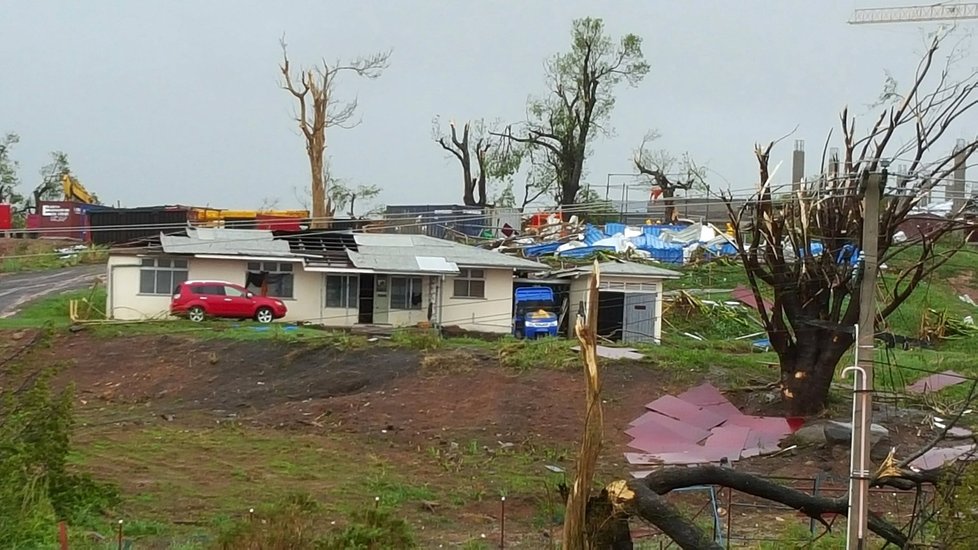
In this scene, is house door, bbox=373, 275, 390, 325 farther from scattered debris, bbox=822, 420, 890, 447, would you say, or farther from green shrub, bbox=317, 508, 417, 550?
green shrub, bbox=317, 508, 417, 550

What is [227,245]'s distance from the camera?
123 ft

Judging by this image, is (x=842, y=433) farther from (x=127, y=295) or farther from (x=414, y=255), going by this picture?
(x=127, y=295)

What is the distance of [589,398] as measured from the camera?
30.7 ft

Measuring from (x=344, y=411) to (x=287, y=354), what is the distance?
15.6 ft

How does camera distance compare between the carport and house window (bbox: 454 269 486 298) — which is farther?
house window (bbox: 454 269 486 298)

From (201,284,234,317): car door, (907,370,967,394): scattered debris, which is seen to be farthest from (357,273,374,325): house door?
(907,370,967,394): scattered debris

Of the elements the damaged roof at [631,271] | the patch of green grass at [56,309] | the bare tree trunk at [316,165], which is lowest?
the patch of green grass at [56,309]

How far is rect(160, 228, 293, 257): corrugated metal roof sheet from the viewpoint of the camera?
120 feet

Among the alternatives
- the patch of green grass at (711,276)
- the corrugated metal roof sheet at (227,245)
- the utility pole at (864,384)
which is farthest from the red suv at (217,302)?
the utility pole at (864,384)

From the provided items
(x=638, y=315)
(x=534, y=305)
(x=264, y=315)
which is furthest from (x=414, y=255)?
(x=638, y=315)

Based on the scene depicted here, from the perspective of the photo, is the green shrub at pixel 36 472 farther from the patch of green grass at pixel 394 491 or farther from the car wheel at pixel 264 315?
the car wheel at pixel 264 315

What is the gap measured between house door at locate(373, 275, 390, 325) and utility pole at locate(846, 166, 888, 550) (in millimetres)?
26558

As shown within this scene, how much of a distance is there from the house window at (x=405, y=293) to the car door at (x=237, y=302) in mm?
4765

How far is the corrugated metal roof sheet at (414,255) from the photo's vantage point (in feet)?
121
